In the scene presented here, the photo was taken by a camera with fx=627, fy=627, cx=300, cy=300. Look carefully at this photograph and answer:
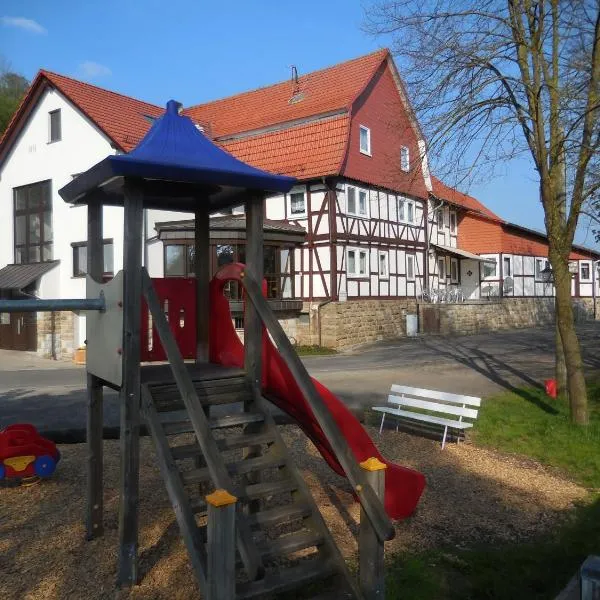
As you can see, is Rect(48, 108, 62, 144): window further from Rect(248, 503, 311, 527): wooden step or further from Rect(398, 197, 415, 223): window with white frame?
Rect(248, 503, 311, 527): wooden step

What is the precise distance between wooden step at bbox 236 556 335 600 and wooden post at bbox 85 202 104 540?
2.04 meters

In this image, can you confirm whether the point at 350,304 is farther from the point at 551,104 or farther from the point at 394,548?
the point at 394,548

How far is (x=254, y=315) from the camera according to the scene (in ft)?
15.9

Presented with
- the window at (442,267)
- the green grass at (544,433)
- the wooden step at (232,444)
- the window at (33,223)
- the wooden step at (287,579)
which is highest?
the window at (33,223)

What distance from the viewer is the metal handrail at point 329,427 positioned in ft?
11.6

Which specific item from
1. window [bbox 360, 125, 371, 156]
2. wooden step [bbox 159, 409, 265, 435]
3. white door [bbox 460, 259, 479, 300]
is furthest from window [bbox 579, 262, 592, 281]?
wooden step [bbox 159, 409, 265, 435]

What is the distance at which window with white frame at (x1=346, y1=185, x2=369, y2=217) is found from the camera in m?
23.2

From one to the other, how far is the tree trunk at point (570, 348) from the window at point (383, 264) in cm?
1582

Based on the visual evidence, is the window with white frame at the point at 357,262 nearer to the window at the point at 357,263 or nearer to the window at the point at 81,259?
the window at the point at 357,263

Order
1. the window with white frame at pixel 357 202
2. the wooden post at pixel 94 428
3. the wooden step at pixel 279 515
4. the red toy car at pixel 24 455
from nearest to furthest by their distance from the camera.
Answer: the wooden step at pixel 279 515, the wooden post at pixel 94 428, the red toy car at pixel 24 455, the window with white frame at pixel 357 202

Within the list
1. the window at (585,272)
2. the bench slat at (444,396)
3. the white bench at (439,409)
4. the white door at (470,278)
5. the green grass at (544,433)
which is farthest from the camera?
the window at (585,272)

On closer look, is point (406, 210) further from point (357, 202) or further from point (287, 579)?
point (287, 579)

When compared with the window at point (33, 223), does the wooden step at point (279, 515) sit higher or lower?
lower

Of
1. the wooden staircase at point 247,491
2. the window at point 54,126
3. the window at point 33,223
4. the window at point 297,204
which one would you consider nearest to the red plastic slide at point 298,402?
the wooden staircase at point 247,491
